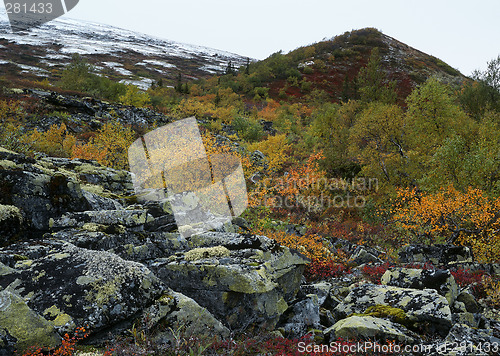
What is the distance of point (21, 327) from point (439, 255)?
52.9 feet

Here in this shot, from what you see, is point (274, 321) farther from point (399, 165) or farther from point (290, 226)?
point (399, 165)

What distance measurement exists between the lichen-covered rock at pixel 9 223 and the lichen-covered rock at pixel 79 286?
1089 mm

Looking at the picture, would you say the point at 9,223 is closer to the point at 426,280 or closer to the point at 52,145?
the point at 426,280

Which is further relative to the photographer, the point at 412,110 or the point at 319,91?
the point at 319,91

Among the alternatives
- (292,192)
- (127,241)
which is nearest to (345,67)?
(292,192)

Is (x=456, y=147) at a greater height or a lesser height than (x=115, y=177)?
greater

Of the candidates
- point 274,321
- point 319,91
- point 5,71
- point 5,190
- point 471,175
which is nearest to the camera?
point 274,321

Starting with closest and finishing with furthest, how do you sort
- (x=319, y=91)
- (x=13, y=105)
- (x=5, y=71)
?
1. (x=13, y=105)
2. (x=5, y=71)
3. (x=319, y=91)

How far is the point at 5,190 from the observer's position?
22.4 feet

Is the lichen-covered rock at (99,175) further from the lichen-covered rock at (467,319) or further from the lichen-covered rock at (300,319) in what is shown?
the lichen-covered rock at (467,319)

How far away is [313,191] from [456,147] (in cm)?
1138

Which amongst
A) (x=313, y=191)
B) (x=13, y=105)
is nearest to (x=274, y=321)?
(x=313, y=191)

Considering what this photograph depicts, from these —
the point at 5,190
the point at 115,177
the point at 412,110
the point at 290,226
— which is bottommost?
the point at 290,226

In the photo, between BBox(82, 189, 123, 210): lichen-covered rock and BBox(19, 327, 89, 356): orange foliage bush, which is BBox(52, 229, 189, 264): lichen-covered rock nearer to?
BBox(82, 189, 123, 210): lichen-covered rock
